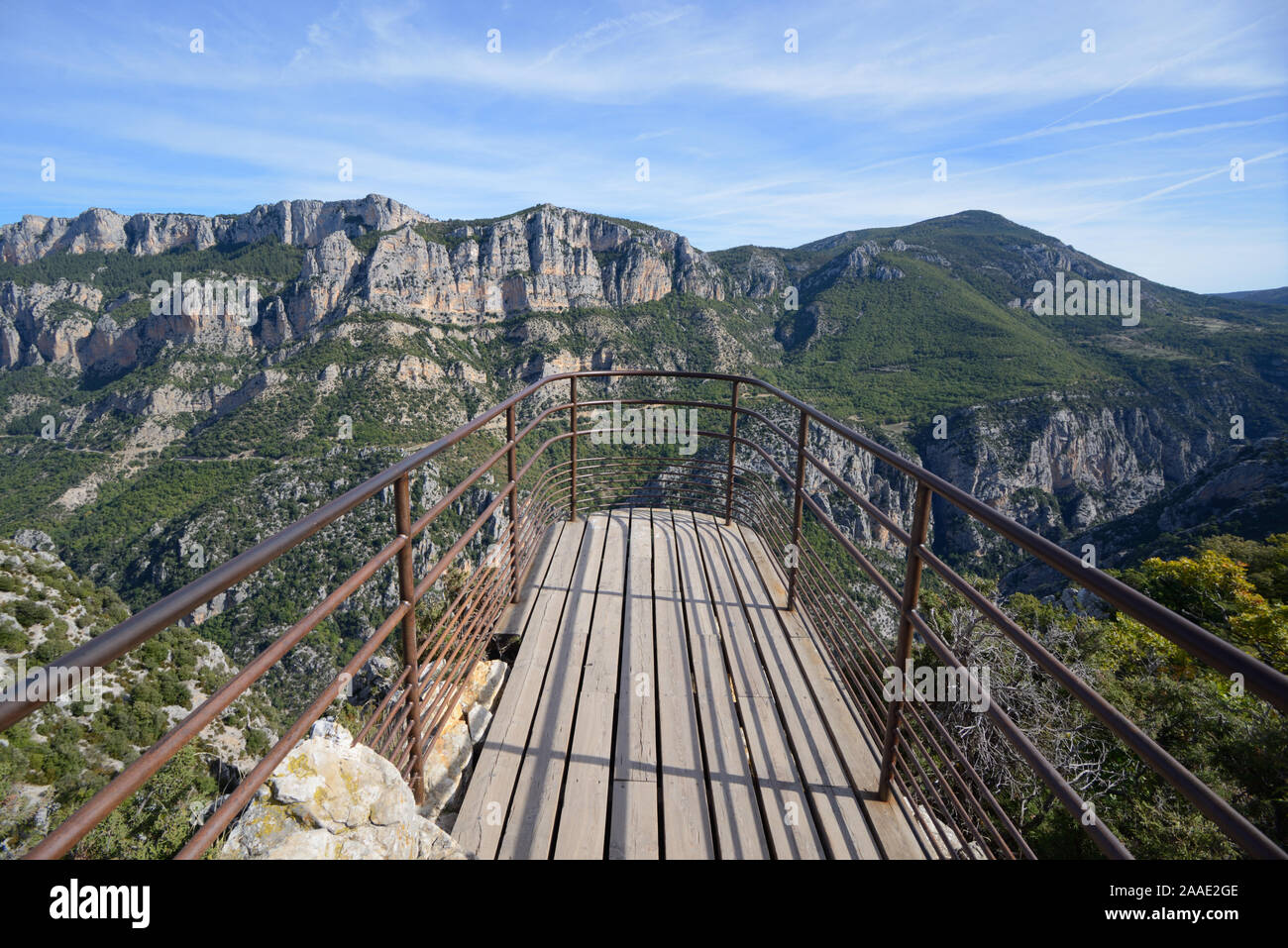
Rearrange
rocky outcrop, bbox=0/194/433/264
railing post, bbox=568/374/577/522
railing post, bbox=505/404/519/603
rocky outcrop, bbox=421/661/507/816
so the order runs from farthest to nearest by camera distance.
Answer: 1. rocky outcrop, bbox=0/194/433/264
2. railing post, bbox=568/374/577/522
3. railing post, bbox=505/404/519/603
4. rocky outcrop, bbox=421/661/507/816

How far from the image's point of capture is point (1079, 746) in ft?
15.7

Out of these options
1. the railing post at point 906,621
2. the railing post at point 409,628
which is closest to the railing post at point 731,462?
the railing post at point 906,621

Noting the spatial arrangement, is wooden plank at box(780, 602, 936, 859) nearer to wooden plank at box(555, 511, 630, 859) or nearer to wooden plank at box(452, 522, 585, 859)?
wooden plank at box(555, 511, 630, 859)

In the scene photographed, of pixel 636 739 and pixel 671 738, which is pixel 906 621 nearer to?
pixel 671 738

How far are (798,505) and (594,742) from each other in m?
1.85

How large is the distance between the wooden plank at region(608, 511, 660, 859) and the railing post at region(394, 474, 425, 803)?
72cm

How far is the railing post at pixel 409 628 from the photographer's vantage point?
1651 millimetres

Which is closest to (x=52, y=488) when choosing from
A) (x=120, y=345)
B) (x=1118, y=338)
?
(x=120, y=345)

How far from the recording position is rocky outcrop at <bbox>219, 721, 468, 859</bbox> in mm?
1269

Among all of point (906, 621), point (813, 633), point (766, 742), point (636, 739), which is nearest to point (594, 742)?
point (636, 739)

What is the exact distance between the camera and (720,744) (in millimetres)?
2377

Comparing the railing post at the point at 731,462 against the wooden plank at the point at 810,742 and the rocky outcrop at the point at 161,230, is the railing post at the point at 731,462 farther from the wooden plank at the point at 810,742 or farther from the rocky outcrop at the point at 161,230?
the rocky outcrop at the point at 161,230

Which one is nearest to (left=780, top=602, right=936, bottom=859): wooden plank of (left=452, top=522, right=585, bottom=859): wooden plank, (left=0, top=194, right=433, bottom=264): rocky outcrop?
(left=452, top=522, right=585, bottom=859): wooden plank

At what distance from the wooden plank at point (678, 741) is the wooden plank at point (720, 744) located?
37 mm
